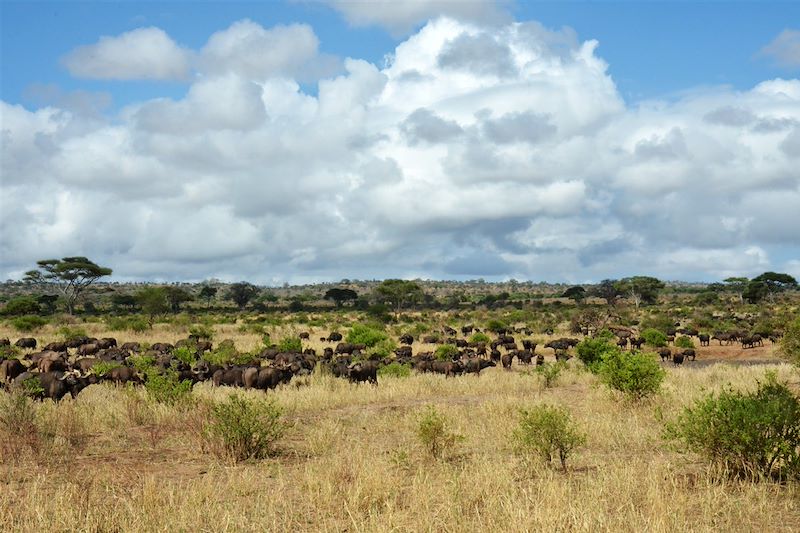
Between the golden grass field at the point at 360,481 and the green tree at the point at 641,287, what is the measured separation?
75551 mm

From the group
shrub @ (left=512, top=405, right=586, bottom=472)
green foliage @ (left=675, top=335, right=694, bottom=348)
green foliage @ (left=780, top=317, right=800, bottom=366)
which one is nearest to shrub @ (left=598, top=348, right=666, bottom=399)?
green foliage @ (left=780, top=317, right=800, bottom=366)

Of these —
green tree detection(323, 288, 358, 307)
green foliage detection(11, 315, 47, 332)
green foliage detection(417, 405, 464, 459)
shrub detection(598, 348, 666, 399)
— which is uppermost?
green tree detection(323, 288, 358, 307)

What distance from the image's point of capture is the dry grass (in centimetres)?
736

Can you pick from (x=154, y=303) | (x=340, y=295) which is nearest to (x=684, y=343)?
(x=154, y=303)

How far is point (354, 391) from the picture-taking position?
18.8 m

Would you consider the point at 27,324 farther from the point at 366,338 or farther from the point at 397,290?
the point at 397,290

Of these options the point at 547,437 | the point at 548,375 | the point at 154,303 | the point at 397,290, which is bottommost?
the point at 548,375

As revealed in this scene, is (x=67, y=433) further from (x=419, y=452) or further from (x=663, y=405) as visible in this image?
(x=663, y=405)

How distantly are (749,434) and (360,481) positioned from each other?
5.29m

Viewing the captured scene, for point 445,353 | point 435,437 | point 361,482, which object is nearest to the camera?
point 361,482

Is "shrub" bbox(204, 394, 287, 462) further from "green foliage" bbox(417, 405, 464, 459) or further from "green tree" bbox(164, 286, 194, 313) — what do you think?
"green tree" bbox(164, 286, 194, 313)

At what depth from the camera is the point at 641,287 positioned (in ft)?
288

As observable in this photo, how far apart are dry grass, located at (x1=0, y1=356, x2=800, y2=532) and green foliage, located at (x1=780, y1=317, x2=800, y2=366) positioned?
734 centimetres

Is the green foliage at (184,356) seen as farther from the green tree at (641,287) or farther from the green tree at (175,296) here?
the green tree at (641,287)
